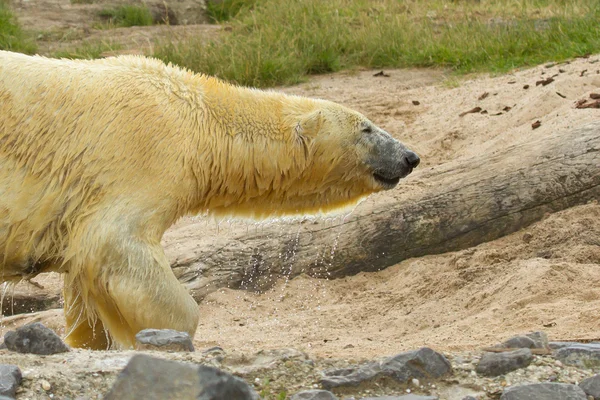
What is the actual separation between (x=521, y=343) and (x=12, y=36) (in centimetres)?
1008

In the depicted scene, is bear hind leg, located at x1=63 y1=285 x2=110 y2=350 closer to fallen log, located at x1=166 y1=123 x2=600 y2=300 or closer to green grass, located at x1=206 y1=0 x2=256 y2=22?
fallen log, located at x1=166 y1=123 x2=600 y2=300

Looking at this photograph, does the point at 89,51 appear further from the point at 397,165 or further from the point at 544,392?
the point at 544,392

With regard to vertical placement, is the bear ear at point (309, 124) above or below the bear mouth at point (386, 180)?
above

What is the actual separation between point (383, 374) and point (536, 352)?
672mm

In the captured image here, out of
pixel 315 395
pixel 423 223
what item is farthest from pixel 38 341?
pixel 423 223

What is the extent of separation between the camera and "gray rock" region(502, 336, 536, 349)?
3.78 metres

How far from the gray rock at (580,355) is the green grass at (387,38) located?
6.77m

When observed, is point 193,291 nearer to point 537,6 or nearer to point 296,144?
point 296,144

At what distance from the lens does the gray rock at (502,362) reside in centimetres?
352

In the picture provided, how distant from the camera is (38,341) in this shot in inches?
147

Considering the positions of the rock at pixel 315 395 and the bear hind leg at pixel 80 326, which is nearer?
the rock at pixel 315 395

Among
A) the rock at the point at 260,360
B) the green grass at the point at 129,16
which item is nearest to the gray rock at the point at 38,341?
the rock at the point at 260,360

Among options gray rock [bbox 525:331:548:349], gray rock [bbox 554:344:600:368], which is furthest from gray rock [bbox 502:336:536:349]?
gray rock [bbox 554:344:600:368]

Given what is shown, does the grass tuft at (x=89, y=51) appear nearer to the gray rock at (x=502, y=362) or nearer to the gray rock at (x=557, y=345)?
the gray rock at (x=557, y=345)
